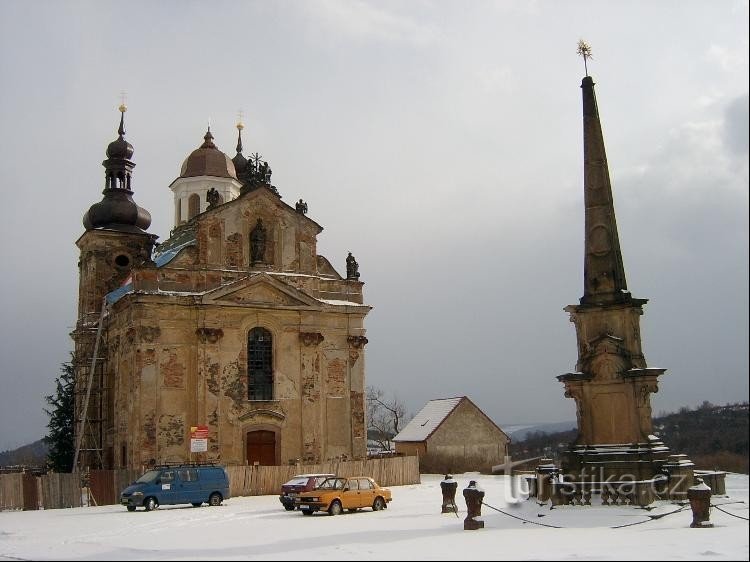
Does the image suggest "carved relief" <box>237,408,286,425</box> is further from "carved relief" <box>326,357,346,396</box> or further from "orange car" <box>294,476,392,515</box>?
"orange car" <box>294,476,392,515</box>

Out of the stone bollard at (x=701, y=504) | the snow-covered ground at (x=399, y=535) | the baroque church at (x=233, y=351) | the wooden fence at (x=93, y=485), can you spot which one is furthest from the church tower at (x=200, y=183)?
the stone bollard at (x=701, y=504)

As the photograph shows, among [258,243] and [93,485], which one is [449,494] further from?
[258,243]

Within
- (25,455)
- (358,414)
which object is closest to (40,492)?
(358,414)

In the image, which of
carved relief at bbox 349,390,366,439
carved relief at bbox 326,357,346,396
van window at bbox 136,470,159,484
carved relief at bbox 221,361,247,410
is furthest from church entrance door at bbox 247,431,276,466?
van window at bbox 136,470,159,484

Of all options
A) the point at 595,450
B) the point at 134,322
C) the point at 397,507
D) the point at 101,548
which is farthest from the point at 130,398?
the point at 595,450

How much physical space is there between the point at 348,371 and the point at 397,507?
1475cm

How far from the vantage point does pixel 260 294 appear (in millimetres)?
37844

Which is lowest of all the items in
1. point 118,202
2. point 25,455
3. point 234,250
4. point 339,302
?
point 25,455

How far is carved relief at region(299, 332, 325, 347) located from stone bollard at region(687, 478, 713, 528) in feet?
81.2

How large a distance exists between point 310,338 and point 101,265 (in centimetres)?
1248

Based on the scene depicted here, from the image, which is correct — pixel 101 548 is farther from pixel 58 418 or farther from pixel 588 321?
pixel 58 418

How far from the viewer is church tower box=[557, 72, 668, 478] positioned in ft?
64.0

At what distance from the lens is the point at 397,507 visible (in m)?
25.1

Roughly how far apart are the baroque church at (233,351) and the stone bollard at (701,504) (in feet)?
77.6
